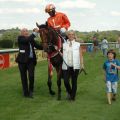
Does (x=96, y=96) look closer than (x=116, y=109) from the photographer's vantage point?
No

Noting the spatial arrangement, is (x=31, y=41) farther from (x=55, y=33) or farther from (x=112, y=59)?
(x=112, y=59)

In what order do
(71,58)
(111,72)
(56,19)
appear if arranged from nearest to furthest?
(111,72) → (71,58) → (56,19)

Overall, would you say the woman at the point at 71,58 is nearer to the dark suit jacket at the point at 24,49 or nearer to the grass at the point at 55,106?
the grass at the point at 55,106

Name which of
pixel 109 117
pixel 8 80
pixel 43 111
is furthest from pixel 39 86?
pixel 109 117

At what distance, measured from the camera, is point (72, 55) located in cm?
1091

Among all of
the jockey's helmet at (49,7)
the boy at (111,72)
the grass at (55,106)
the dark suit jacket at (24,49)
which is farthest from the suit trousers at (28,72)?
the boy at (111,72)

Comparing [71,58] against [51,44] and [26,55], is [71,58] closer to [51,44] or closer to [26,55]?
[51,44]

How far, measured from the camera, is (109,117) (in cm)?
905

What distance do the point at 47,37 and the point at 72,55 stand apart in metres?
0.81

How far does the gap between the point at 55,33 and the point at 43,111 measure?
2.43 m

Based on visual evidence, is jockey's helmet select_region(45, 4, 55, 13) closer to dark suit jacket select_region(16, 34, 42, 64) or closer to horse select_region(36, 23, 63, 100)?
horse select_region(36, 23, 63, 100)

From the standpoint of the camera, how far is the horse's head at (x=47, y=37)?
10.9m

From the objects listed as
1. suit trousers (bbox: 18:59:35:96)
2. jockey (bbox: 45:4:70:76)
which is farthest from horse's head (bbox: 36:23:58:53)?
suit trousers (bbox: 18:59:35:96)

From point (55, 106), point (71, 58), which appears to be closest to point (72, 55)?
point (71, 58)
